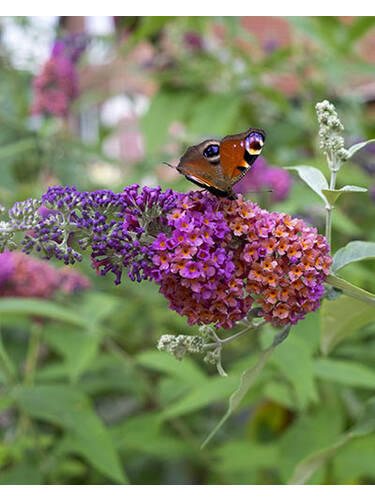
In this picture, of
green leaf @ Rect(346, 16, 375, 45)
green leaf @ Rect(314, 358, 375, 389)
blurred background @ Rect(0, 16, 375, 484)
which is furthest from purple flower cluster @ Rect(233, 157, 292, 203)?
green leaf @ Rect(346, 16, 375, 45)

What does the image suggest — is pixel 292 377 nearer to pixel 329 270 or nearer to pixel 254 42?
pixel 329 270

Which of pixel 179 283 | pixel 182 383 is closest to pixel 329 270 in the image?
pixel 179 283

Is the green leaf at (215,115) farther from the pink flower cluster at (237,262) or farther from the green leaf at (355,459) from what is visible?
the pink flower cluster at (237,262)

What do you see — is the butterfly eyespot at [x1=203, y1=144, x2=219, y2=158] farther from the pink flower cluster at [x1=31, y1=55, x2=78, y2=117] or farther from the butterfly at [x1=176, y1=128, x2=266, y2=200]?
the pink flower cluster at [x1=31, y1=55, x2=78, y2=117]

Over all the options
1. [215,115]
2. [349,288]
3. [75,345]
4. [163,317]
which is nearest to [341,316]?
[349,288]

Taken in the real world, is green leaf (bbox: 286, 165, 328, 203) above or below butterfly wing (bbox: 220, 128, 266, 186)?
below

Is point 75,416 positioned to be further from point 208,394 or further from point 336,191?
point 336,191

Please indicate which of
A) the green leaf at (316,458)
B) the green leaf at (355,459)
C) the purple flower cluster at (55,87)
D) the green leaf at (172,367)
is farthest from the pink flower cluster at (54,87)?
the green leaf at (316,458)
